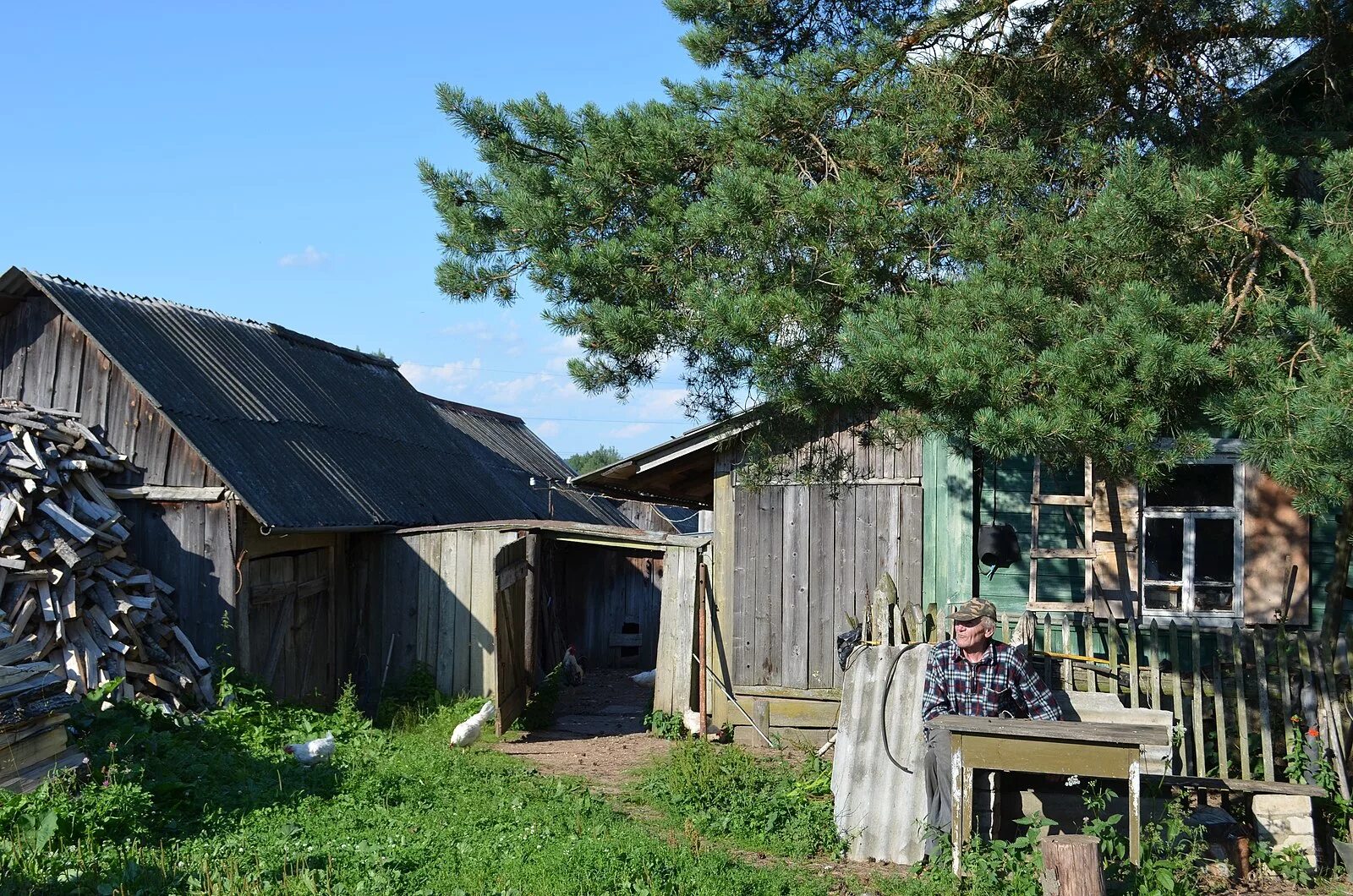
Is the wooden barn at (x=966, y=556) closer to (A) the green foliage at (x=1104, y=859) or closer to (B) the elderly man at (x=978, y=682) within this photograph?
(B) the elderly man at (x=978, y=682)

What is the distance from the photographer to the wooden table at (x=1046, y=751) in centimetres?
677

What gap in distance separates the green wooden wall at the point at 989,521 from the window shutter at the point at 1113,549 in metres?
0.22

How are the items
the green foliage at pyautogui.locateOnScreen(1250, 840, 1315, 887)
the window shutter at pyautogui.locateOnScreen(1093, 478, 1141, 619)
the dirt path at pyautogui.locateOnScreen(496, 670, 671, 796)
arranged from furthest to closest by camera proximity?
the dirt path at pyautogui.locateOnScreen(496, 670, 671, 796) → the window shutter at pyautogui.locateOnScreen(1093, 478, 1141, 619) → the green foliage at pyautogui.locateOnScreen(1250, 840, 1315, 887)

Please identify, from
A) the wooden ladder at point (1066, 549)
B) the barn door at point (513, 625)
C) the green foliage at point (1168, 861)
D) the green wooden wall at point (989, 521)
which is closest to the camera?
the green foliage at point (1168, 861)

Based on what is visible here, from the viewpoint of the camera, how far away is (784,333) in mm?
8078

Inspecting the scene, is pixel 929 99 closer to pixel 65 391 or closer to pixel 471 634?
pixel 471 634

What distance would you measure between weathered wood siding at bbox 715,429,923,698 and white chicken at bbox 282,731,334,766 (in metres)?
4.26

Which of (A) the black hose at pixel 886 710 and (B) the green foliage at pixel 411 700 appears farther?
(B) the green foliage at pixel 411 700

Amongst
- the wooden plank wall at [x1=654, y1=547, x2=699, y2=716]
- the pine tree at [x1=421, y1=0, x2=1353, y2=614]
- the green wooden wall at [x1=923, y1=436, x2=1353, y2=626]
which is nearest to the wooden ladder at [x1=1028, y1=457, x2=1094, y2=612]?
the green wooden wall at [x1=923, y1=436, x2=1353, y2=626]

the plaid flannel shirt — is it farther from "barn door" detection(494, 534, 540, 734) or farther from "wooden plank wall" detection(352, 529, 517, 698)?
"wooden plank wall" detection(352, 529, 517, 698)

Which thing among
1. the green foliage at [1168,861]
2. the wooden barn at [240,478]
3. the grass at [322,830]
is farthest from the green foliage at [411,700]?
the green foliage at [1168,861]

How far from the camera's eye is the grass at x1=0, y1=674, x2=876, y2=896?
6.72 metres

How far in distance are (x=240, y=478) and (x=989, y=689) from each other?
819cm

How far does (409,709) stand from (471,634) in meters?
1.14
